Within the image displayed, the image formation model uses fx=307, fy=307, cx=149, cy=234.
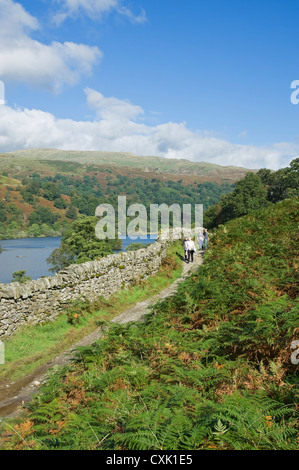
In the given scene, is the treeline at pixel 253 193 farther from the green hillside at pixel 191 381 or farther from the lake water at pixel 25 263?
the green hillside at pixel 191 381

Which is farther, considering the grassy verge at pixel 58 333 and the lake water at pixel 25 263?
the lake water at pixel 25 263

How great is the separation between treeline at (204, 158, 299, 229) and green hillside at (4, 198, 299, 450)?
1679 inches

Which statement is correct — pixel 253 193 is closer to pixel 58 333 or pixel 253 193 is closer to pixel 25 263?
pixel 58 333

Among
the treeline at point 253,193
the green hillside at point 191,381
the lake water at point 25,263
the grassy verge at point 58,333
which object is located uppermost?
the treeline at point 253,193

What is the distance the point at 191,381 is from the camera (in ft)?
18.1

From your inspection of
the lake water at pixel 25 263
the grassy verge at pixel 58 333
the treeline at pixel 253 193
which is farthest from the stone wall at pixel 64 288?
the lake water at pixel 25 263

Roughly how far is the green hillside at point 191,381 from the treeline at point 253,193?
1679 inches

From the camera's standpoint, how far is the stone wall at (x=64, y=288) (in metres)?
10.4

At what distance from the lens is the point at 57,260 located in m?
61.0

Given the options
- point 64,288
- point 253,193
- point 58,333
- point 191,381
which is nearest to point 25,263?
point 253,193

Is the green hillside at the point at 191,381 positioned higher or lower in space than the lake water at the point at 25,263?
higher

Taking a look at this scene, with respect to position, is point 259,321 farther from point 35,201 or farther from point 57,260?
point 35,201

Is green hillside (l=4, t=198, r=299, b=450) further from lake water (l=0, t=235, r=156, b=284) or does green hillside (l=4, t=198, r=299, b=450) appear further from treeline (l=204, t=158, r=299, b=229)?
lake water (l=0, t=235, r=156, b=284)
